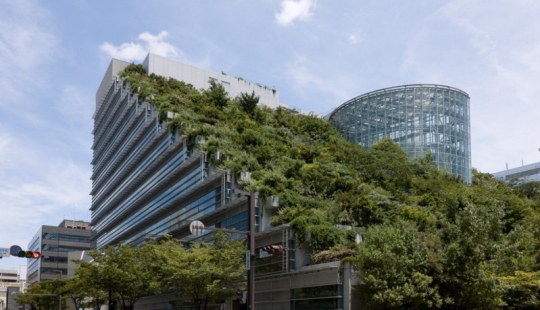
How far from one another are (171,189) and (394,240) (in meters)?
34.7

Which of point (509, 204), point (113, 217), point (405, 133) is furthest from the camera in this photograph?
point (113, 217)

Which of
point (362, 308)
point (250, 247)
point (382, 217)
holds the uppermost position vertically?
point (382, 217)

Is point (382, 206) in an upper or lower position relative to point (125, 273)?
upper

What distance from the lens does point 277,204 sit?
131 ft

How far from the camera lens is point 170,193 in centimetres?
5916

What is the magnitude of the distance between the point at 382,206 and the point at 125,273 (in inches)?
717

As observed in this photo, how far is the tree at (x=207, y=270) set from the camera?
35.1 metres

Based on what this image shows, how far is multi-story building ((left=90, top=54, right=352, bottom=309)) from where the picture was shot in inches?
1422

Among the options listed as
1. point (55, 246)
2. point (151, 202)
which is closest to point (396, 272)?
point (151, 202)

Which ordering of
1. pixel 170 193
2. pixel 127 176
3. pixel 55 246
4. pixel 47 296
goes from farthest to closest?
pixel 55 246
pixel 127 176
pixel 47 296
pixel 170 193

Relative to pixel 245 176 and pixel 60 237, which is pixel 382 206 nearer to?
pixel 245 176

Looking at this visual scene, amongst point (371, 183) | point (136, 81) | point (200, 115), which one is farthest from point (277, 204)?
point (136, 81)

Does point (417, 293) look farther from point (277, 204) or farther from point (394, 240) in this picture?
point (277, 204)

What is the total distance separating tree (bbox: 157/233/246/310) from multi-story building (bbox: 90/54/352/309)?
2.60 meters
